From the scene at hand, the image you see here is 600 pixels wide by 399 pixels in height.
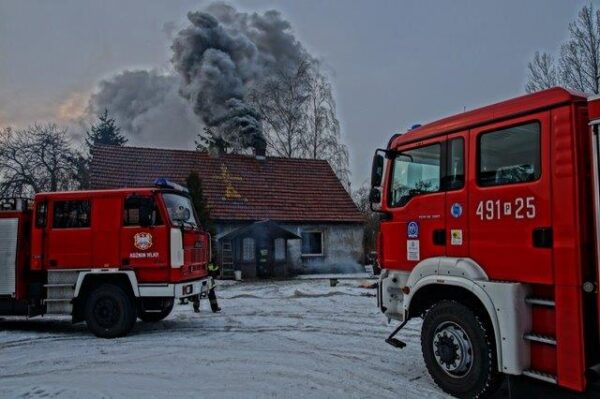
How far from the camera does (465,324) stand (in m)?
5.42

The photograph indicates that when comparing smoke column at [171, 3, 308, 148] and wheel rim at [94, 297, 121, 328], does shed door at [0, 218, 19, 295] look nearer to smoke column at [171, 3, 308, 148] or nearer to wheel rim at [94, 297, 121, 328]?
wheel rim at [94, 297, 121, 328]

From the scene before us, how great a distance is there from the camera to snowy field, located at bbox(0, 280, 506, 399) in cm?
584

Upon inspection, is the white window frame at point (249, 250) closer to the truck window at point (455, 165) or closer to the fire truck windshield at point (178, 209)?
the fire truck windshield at point (178, 209)

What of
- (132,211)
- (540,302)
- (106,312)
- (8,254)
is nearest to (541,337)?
(540,302)

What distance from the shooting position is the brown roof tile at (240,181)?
22.9 m

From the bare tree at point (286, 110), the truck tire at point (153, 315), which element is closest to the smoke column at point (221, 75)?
the bare tree at point (286, 110)

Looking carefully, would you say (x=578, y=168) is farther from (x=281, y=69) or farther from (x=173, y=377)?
(x=281, y=69)

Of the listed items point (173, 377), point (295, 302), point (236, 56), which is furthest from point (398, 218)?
point (236, 56)

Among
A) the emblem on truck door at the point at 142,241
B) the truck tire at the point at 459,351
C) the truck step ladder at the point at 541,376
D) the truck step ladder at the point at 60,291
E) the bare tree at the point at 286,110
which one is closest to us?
the truck step ladder at the point at 541,376

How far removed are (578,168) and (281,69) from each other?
34351 mm

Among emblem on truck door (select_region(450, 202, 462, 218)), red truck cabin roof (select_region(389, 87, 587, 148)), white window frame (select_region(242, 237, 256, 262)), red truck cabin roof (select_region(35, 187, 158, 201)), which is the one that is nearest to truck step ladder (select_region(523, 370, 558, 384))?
emblem on truck door (select_region(450, 202, 462, 218))

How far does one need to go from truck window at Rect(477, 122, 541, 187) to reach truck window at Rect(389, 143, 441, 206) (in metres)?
0.62

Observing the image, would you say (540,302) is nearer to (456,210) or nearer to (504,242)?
(504,242)

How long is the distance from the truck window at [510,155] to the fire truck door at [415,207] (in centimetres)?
57
